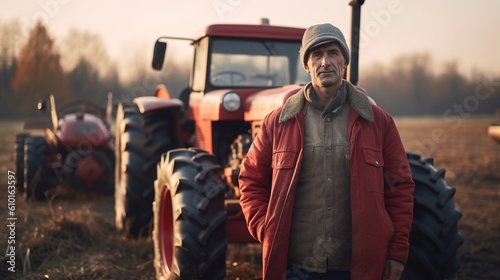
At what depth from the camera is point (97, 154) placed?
902cm

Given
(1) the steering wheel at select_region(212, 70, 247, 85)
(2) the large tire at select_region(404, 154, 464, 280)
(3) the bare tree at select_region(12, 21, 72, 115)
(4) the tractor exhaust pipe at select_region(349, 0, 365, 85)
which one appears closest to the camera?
(2) the large tire at select_region(404, 154, 464, 280)

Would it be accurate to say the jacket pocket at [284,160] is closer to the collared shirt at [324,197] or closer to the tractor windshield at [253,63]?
the collared shirt at [324,197]

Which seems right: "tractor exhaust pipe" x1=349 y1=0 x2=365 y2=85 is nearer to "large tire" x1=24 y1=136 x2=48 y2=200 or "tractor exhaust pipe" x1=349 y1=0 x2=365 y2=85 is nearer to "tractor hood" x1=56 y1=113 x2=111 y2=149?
"large tire" x1=24 y1=136 x2=48 y2=200

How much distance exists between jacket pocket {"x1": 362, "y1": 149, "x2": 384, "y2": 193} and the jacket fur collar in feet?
0.54

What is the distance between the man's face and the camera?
102 inches

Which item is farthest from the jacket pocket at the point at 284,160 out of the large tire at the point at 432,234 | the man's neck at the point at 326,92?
the large tire at the point at 432,234

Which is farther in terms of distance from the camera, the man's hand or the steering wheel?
the steering wheel

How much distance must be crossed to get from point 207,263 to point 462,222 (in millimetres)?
4450

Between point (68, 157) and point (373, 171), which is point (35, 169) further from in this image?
point (373, 171)

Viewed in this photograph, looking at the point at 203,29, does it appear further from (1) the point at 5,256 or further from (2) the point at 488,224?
(2) the point at 488,224

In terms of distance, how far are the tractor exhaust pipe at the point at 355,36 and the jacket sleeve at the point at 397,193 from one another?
1652 mm

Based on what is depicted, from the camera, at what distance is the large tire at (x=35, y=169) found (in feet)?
27.4

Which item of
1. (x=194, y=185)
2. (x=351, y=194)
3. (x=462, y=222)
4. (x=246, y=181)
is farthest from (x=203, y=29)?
(x=462, y=222)

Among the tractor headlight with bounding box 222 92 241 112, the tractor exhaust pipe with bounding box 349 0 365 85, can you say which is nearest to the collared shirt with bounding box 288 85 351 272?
the tractor exhaust pipe with bounding box 349 0 365 85
